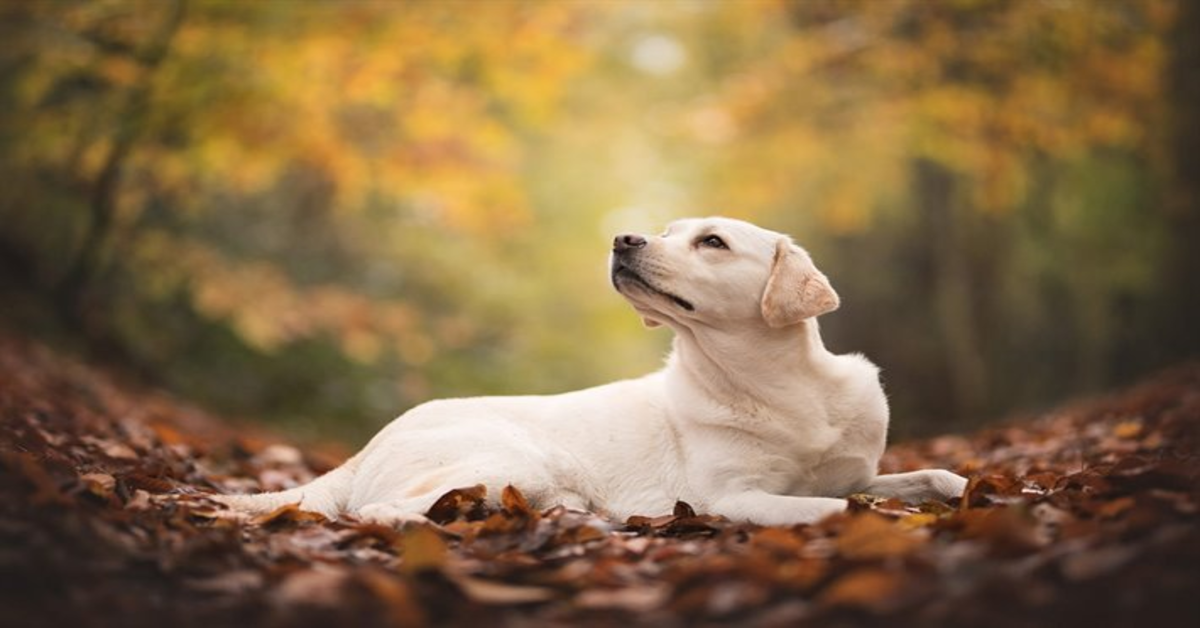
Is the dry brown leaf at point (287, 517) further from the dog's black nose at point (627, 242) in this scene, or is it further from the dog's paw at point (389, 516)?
the dog's black nose at point (627, 242)

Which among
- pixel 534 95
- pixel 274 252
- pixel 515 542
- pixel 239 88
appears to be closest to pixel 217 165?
pixel 239 88

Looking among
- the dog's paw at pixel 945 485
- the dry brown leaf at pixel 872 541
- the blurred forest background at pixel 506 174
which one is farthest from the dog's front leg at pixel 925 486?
the blurred forest background at pixel 506 174

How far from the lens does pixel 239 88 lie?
356 inches

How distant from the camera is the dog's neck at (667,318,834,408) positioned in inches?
169

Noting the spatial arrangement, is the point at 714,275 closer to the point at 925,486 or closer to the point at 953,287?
the point at 925,486

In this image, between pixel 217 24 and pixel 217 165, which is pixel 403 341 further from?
pixel 217 24

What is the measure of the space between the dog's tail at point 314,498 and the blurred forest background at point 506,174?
564cm

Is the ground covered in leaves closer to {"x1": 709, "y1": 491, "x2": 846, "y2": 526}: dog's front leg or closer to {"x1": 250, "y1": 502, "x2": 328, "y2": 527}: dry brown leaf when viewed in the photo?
{"x1": 250, "y1": 502, "x2": 328, "y2": 527}: dry brown leaf

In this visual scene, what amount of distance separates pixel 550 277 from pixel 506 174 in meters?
8.67

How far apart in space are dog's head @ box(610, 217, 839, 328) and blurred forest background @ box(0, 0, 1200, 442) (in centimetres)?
588

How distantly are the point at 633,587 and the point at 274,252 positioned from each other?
14131 millimetres

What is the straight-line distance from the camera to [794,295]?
420cm

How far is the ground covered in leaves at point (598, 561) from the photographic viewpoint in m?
2.32

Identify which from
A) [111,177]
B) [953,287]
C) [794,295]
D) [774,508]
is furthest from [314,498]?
[953,287]
